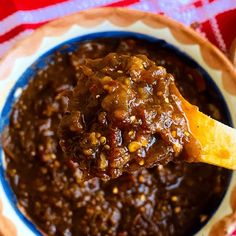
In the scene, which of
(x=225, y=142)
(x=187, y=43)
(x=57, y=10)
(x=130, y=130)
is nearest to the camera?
(x=130, y=130)

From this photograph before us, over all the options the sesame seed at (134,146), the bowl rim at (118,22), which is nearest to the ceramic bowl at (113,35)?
the bowl rim at (118,22)

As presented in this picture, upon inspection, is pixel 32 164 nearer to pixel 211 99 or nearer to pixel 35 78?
pixel 35 78

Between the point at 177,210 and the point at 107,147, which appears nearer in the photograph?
the point at 107,147

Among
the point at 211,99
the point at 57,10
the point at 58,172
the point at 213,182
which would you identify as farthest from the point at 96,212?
the point at 57,10

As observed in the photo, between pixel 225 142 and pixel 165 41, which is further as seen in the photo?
pixel 165 41

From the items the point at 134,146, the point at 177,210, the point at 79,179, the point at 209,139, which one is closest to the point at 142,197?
the point at 177,210

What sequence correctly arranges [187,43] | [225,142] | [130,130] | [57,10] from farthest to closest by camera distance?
[57,10]
[187,43]
[225,142]
[130,130]

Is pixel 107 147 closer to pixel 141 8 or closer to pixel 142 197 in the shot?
pixel 142 197
